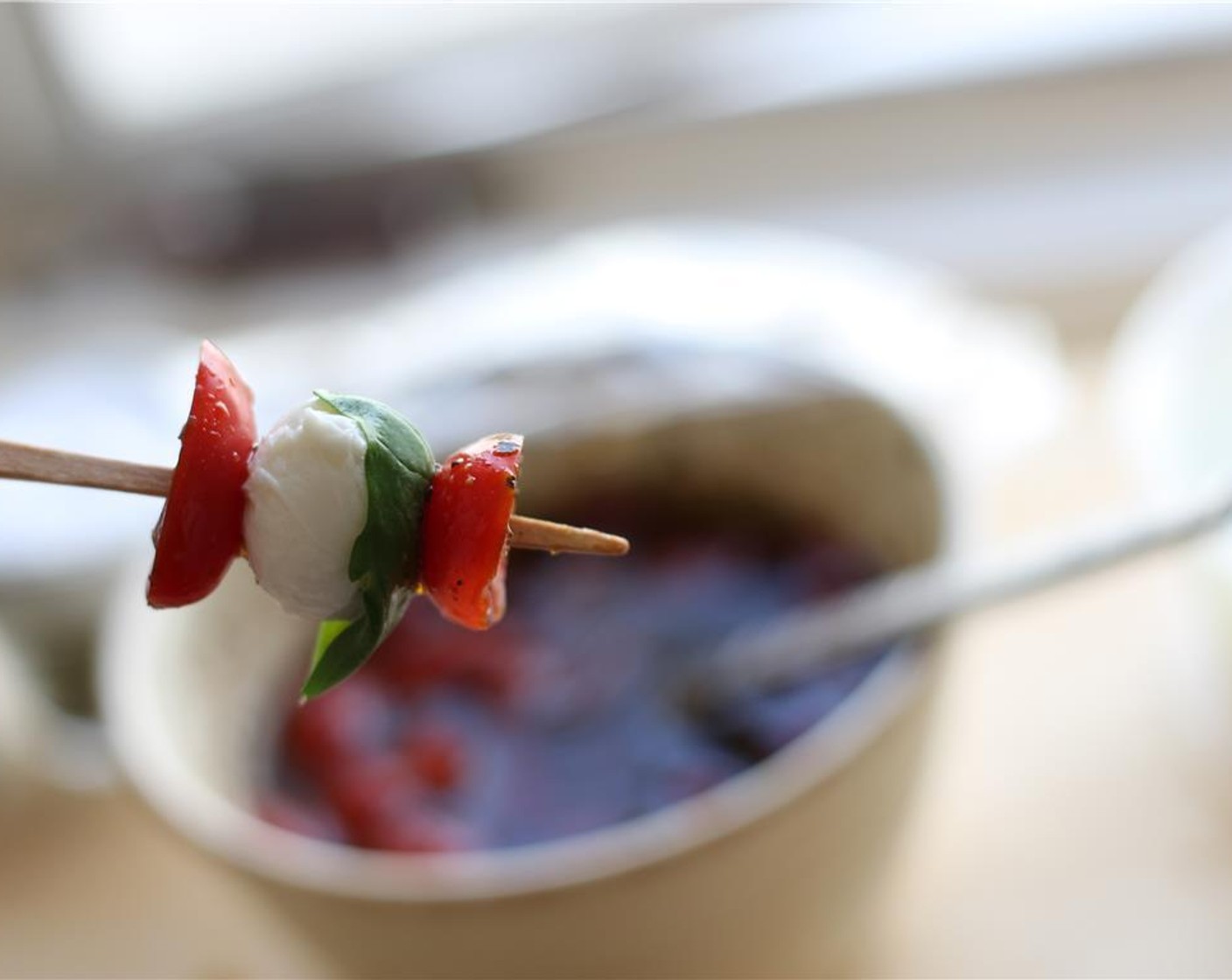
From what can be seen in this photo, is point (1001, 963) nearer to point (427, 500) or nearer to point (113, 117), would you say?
point (427, 500)

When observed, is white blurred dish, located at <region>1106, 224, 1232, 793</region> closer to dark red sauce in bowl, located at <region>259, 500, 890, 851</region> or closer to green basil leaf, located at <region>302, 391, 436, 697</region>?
dark red sauce in bowl, located at <region>259, 500, 890, 851</region>

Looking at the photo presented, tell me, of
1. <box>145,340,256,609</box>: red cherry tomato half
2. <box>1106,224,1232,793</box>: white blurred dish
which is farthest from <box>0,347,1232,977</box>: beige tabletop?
<box>145,340,256,609</box>: red cherry tomato half

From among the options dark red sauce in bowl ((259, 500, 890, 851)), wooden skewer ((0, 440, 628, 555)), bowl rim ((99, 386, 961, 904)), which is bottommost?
wooden skewer ((0, 440, 628, 555))

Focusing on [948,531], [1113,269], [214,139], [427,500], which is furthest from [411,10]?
[427,500]

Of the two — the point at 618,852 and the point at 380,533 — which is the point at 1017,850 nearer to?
the point at 618,852

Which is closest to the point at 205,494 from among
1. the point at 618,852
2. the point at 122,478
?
the point at 122,478

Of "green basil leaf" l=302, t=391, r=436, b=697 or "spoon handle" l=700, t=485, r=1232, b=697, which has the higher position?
"spoon handle" l=700, t=485, r=1232, b=697

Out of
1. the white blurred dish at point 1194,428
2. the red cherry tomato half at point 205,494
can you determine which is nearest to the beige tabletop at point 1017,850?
the white blurred dish at point 1194,428
